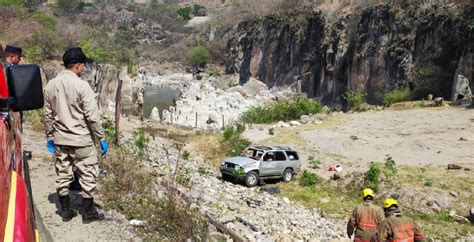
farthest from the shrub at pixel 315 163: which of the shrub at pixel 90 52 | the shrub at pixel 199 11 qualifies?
the shrub at pixel 199 11

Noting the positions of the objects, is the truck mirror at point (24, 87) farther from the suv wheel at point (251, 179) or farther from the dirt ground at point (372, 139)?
the suv wheel at point (251, 179)

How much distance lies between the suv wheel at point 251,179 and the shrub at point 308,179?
1.69 metres

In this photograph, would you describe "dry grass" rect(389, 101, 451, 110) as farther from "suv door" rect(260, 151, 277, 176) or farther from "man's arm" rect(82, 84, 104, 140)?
"man's arm" rect(82, 84, 104, 140)

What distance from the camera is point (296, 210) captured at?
12.9 metres

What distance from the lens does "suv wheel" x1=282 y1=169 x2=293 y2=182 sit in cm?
1590

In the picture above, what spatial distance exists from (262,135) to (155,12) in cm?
12458

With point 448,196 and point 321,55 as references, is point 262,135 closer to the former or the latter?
point 448,196

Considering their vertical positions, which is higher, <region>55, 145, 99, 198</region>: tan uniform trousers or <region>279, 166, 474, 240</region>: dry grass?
<region>55, 145, 99, 198</region>: tan uniform trousers

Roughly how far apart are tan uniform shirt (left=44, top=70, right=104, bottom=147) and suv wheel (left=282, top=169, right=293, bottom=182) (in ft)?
38.5

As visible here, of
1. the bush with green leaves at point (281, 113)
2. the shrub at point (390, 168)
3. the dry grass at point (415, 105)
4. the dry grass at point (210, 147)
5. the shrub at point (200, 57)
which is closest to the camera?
the shrub at point (390, 168)

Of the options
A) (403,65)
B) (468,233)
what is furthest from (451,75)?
(468,233)

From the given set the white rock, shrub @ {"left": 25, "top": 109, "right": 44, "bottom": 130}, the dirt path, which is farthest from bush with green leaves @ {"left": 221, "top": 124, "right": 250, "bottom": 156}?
the dirt path

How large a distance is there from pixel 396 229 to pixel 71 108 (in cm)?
415

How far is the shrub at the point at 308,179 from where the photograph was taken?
15430mm
